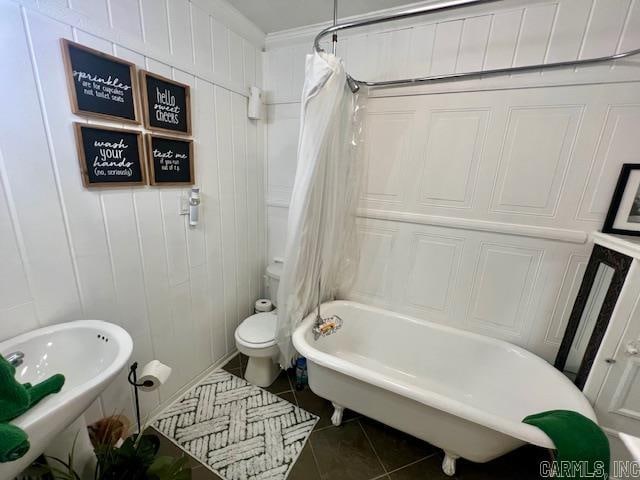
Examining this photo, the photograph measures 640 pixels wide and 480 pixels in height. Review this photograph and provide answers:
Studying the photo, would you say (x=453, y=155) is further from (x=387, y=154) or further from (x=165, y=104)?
(x=165, y=104)

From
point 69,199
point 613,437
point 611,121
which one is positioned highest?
point 611,121

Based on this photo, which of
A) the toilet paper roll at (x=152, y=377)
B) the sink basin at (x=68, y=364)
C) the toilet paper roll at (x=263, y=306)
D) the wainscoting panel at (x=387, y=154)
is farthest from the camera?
the toilet paper roll at (x=263, y=306)

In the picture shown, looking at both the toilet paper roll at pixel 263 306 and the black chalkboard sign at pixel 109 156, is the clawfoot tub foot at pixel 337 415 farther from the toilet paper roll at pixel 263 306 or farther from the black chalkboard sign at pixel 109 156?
the black chalkboard sign at pixel 109 156

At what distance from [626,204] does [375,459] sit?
1.80m

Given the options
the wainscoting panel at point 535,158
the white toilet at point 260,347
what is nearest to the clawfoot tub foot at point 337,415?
the white toilet at point 260,347

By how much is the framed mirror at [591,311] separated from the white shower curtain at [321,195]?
126 centimetres

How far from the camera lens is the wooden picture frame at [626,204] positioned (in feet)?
3.98

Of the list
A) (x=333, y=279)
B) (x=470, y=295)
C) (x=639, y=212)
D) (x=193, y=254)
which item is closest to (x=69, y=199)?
(x=193, y=254)

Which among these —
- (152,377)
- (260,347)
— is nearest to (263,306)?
(260,347)

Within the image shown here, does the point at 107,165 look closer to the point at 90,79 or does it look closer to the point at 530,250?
the point at 90,79

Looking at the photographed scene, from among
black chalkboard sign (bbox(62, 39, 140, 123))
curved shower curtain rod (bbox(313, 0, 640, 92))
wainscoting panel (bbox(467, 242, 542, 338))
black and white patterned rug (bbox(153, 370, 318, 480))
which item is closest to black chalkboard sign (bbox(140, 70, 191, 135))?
black chalkboard sign (bbox(62, 39, 140, 123))

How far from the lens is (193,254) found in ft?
5.20

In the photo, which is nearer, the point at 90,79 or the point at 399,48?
the point at 90,79

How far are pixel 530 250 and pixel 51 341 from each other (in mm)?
2298
